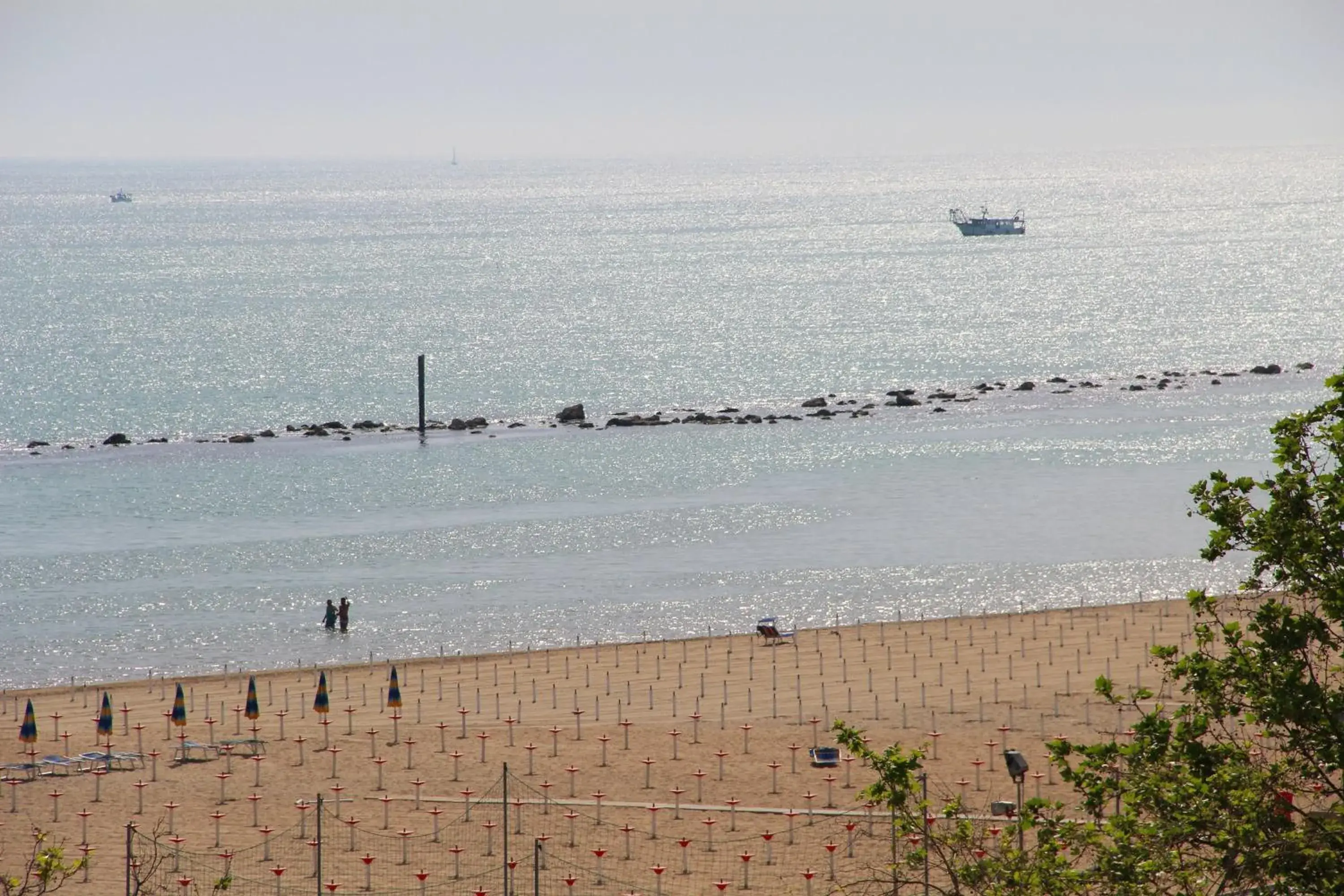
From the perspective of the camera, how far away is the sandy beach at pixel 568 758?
30.7m

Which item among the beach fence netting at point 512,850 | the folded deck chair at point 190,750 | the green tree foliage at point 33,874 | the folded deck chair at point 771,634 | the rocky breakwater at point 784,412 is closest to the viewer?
the green tree foliage at point 33,874

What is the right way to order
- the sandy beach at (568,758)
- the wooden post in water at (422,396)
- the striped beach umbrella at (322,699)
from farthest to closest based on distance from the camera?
the wooden post in water at (422,396)
the striped beach umbrella at (322,699)
the sandy beach at (568,758)

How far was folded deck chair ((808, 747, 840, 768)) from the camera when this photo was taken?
3559cm

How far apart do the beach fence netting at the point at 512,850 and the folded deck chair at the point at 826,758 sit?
291 centimetres

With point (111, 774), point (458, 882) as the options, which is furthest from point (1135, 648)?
point (111, 774)

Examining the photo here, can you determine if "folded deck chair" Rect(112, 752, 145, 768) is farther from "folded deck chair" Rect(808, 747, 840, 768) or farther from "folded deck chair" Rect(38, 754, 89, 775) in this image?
"folded deck chair" Rect(808, 747, 840, 768)

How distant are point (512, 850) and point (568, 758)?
5583mm

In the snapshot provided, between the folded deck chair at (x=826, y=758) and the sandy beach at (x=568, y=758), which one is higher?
the folded deck chair at (x=826, y=758)

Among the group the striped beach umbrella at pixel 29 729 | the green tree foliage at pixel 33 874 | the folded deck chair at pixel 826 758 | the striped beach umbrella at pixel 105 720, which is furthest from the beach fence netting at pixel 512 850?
the striped beach umbrella at pixel 105 720

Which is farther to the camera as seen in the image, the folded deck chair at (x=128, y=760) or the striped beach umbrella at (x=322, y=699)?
the striped beach umbrella at (x=322, y=699)

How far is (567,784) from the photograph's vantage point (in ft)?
115

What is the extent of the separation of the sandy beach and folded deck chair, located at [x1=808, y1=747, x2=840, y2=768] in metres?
0.17

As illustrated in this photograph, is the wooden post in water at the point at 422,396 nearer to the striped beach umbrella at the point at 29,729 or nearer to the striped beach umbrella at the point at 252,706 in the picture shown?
the striped beach umbrella at the point at 252,706

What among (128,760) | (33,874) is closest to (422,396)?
(128,760)
